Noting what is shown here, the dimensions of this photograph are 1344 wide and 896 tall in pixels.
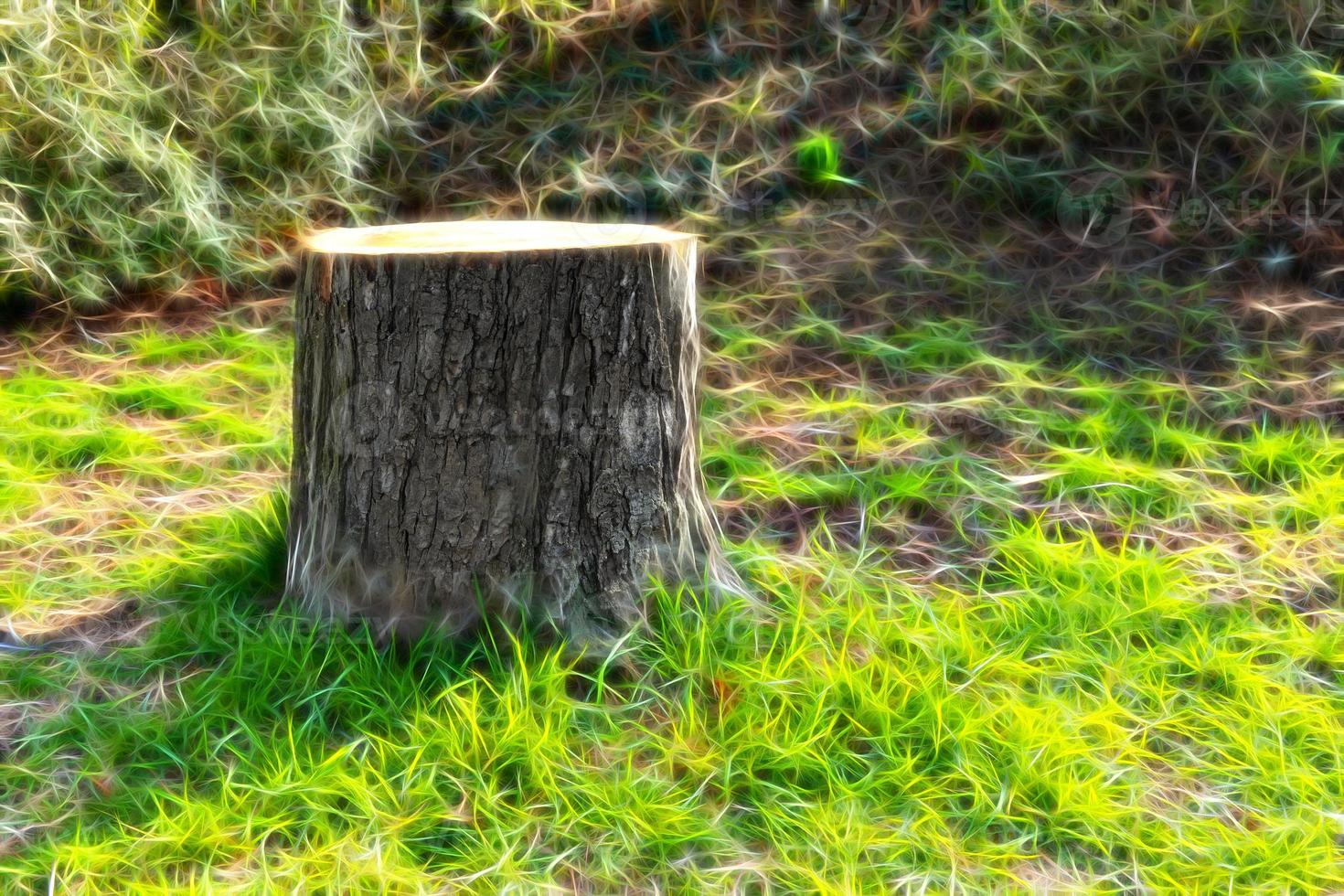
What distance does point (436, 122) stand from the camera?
4340 millimetres

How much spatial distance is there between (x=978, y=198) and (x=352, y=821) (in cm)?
283

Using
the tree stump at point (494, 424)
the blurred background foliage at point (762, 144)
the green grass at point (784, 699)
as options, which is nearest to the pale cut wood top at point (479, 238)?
the tree stump at point (494, 424)

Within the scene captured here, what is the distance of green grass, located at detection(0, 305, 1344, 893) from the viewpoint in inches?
69.4

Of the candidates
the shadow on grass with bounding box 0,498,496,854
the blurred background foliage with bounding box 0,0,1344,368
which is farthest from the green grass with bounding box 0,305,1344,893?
the blurred background foliage with bounding box 0,0,1344,368

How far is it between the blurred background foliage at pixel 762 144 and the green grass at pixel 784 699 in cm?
81

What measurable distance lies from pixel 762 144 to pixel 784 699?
Result: 2.49 metres

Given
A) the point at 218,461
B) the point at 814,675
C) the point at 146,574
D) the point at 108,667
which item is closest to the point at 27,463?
the point at 218,461

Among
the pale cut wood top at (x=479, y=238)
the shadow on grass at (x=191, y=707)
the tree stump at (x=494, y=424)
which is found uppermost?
the pale cut wood top at (x=479, y=238)

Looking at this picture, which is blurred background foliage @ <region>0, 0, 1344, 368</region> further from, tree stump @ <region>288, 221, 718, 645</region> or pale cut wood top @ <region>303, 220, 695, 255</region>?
tree stump @ <region>288, 221, 718, 645</region>

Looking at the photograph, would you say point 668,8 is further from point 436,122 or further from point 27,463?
point 27,463

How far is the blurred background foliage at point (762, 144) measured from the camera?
353cm

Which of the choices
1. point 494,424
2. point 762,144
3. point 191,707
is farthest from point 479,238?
point 762,144

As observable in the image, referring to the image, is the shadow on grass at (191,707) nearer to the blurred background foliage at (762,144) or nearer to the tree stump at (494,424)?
the tree stump at (494,424)

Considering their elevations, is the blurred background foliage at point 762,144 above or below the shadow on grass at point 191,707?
above
